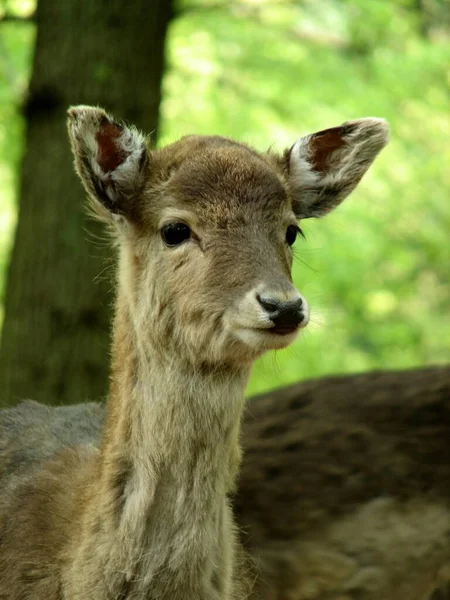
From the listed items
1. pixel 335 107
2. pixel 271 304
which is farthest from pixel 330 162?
pixel 335 107

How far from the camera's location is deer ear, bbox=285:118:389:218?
17.0 ft

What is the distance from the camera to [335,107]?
10.1 meters

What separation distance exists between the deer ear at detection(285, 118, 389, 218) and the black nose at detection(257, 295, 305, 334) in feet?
4.02

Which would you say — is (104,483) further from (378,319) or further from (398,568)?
(378,319)

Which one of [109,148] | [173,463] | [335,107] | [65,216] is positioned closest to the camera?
[173,463]

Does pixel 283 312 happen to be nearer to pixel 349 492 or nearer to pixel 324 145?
pixel 324 145

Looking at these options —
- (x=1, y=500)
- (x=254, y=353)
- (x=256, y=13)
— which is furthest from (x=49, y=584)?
(x=256, y=13)

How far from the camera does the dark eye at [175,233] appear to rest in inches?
179

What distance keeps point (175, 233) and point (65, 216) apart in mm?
3026

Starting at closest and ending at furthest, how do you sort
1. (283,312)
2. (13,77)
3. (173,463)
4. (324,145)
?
(283,312) < (173,463) < (324,145) < (13,77)

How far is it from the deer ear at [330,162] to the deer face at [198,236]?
17 cm

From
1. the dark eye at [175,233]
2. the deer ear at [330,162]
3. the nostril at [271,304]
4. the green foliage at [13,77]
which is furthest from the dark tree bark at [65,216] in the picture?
the nostril at [271,304]

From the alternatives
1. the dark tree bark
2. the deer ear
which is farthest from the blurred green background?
the deer ear

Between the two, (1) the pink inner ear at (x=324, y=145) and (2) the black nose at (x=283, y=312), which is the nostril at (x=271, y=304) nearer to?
(2) the black nose at (x=283, y=312)
